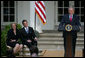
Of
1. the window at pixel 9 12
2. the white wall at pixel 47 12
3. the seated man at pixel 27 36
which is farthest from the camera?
the window at pixel 9 12

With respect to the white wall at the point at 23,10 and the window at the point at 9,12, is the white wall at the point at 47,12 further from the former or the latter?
the window at the point at 9,12

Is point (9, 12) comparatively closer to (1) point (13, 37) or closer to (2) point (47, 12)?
(2) point (47, 12)

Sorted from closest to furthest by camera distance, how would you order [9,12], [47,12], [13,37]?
[13,37] → [47,12] → [9,12]

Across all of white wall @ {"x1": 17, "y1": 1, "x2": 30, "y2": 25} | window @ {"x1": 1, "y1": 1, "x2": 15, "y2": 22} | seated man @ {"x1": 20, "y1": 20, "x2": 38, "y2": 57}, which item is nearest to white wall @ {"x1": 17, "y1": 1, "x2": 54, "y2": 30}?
white wall @ {"x1": 17, "y1": 1, "x2": 30, "y2": 25}

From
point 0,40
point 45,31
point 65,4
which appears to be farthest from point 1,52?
point 65,4

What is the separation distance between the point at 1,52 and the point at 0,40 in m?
0.59

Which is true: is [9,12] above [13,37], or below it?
above

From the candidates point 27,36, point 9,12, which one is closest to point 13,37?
point 27,36

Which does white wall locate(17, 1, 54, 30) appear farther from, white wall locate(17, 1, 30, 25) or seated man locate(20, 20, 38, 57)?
seated man locate(20, 20, 38, 57)

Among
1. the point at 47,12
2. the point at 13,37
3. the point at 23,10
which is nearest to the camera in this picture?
the point at 13,37

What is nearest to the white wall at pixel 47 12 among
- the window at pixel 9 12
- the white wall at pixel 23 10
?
the white wall at pixel 23 10

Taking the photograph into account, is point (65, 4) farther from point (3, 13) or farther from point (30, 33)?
point (30, 33)

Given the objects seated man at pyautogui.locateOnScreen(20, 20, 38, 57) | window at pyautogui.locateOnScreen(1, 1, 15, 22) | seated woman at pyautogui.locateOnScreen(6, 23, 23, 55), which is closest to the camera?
seated woman at pyautogui.locateOnScreen(6, 23, 23, 55)

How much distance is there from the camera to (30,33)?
1149 cm
